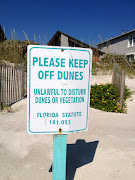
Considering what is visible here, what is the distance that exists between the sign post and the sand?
2.52 ft

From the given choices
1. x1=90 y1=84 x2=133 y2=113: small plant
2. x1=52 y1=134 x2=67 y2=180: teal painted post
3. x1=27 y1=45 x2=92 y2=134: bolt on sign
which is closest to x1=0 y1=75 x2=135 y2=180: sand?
x1=52 y1=134 x2=67 y2=180: teal painted post

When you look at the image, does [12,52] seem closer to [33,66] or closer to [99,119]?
[99,119]

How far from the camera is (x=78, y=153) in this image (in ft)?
8.27

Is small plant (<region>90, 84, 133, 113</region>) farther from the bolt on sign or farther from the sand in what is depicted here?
the bolt on sign

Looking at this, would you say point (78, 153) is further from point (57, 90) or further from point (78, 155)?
point (57, 90)

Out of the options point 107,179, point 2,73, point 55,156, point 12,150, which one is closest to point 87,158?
point 107,179

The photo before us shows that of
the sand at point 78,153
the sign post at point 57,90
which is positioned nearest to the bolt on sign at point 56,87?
the sign post at point 57,90

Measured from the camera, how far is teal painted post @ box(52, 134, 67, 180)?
1502mm

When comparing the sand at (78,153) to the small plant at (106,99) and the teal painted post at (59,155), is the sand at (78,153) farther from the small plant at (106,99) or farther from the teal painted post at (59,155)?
the small plant at (106,99)

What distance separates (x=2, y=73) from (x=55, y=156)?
396 cm

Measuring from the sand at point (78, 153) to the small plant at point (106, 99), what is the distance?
4.08 ft

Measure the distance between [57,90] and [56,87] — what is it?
0.03 metres

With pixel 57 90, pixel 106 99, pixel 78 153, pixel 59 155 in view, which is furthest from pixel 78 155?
pixel 106 99

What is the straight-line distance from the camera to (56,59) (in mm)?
1386
